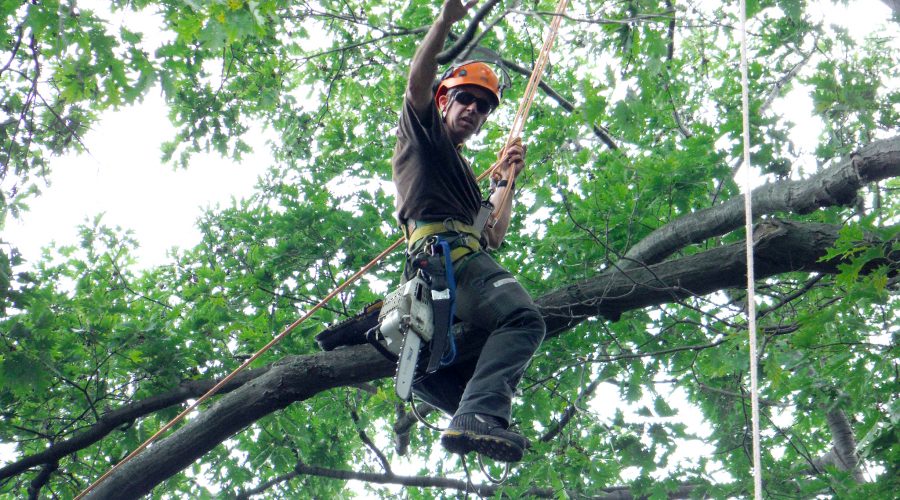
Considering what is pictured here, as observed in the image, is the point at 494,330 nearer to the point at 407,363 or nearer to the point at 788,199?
the point at 407,363

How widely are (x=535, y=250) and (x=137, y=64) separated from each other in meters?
2.57

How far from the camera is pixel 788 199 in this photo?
165 inches

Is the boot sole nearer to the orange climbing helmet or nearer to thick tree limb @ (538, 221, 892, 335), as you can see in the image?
thick tree limb @ (538, 221, 892, 335)

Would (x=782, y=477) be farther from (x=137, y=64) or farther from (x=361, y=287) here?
(x=137, y=64)

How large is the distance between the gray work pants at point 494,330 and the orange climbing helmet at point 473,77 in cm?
77

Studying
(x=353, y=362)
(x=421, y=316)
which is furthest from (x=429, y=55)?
(x=353, y=362)

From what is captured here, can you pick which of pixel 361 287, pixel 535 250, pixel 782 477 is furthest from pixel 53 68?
pixel 782 477

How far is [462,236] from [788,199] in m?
1.73

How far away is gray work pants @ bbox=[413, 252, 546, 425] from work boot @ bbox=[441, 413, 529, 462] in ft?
0.15

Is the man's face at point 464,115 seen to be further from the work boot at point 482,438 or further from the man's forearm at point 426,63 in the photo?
the work boot at point 482,438

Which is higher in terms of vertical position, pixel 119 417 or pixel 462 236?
pixel 119 417

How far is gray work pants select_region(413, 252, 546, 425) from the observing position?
3.11m

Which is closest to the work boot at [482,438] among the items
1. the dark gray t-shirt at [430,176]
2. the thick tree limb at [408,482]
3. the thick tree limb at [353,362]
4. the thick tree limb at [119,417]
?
the dark gray t-shirt at [430,176]

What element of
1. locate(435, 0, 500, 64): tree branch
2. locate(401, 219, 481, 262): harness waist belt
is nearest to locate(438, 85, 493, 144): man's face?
locate(401, 219, 481, 262): harness waist belt
